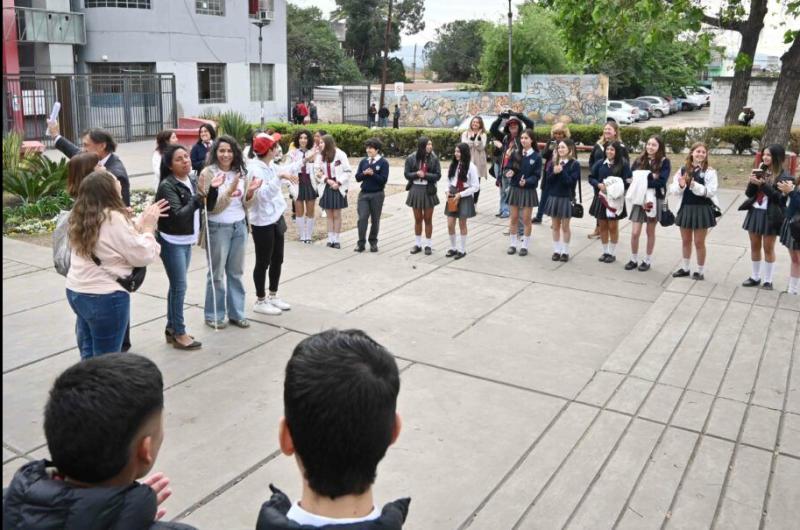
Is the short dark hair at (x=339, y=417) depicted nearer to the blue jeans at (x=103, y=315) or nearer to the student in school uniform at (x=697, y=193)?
the blue jeans at (x=103, y=315)

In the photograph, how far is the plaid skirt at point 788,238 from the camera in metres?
7.71

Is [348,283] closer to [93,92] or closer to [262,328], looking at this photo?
[262,328]

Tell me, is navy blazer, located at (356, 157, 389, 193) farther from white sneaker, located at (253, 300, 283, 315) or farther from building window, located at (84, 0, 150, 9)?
building window, located at (84, 0, 150, 9)

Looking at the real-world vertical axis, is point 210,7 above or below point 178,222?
above

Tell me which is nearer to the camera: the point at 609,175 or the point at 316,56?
the point at 609,175

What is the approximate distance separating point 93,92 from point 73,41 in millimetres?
3044

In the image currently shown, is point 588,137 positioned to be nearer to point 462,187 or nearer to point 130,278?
point 462,187

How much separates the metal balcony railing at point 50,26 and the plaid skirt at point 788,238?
2473cm

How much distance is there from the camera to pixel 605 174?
941cm

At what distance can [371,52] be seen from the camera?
6269cm

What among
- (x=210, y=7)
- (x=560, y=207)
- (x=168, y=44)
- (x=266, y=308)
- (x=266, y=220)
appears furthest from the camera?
(x=210, y=7)

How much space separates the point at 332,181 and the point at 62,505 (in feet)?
27.5

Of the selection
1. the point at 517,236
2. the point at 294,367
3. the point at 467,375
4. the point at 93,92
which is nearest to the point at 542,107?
the point at 93,92

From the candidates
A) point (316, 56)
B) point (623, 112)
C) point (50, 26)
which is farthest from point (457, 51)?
point (50, 26)
